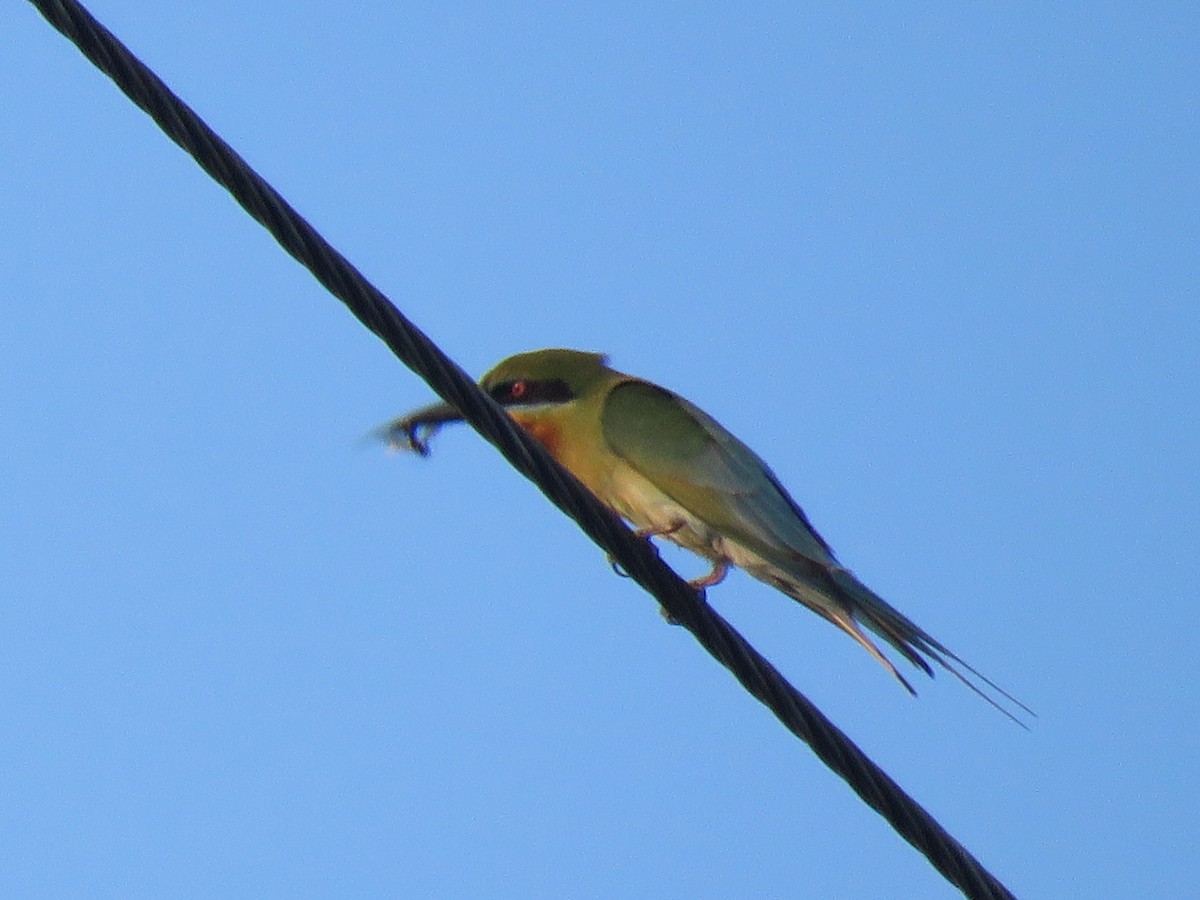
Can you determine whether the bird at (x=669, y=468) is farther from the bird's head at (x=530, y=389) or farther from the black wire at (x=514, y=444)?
the black wire at (x=514, y=444)

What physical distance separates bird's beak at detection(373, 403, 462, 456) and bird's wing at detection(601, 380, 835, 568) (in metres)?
0.50

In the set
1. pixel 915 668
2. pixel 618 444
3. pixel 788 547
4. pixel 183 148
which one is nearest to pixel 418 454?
pixel 618 444

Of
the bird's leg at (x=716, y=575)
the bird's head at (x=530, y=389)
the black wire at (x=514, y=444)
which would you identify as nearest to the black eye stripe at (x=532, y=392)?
the bird's head at (x=530, y=389)

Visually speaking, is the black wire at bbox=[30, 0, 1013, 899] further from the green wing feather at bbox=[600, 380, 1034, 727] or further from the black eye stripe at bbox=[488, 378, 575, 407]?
the black eye stripe at bbox=[488, 378, 575, 407]

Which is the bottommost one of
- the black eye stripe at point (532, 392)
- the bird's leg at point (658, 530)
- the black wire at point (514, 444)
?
the black wire at point (514, 444)

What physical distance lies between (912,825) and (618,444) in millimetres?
2134

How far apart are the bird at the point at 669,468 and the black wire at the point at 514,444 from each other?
47.2 inches

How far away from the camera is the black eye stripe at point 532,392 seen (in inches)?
193

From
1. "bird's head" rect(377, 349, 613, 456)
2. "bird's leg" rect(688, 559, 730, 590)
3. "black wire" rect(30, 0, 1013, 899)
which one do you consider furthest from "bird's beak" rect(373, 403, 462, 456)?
"black wire" rect(30, 0, 1013, 899)

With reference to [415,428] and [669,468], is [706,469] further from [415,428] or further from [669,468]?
[415,428]

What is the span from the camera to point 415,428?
A: 16.3 ft

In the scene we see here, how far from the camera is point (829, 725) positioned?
8.92ft

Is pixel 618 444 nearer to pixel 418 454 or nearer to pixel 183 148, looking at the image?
pixel 418 454

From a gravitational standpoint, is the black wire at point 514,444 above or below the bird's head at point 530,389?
below
